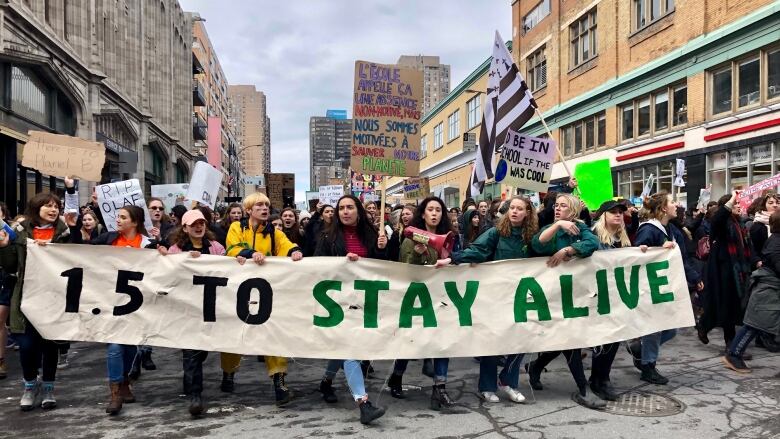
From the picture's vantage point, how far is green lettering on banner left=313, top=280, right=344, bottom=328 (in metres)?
4.81

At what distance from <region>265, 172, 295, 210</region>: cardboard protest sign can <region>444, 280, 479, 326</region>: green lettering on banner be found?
13.8 meters

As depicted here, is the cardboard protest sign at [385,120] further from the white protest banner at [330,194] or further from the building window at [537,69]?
the building window at [537,69]

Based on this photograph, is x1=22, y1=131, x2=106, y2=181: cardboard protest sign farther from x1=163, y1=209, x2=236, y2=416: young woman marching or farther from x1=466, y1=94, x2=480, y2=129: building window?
x1=466, y1=94, x2=480, y2=129: building window

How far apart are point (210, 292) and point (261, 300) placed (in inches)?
17.4

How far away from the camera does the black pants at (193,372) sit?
15.3ft

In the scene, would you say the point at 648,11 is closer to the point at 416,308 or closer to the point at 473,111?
the point at 473,111

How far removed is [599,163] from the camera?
30.8 ft

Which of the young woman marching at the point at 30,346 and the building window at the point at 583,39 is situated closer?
the young woman marching at the point at 30,346

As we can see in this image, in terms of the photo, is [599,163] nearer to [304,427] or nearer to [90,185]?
[304,427]

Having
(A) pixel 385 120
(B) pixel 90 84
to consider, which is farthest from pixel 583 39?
(A) pixel 385 120

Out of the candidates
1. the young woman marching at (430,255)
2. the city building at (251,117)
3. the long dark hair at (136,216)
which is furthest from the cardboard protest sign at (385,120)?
the city building at (251,117)

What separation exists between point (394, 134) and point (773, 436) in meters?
4.40

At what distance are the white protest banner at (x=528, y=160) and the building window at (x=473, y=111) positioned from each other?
1083 inches

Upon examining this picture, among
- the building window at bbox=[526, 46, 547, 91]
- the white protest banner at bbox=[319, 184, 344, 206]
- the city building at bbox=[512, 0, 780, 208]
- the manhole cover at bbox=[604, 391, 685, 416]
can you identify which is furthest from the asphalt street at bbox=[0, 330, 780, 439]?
the building window at bbox=[526, 46, 547, 91]
